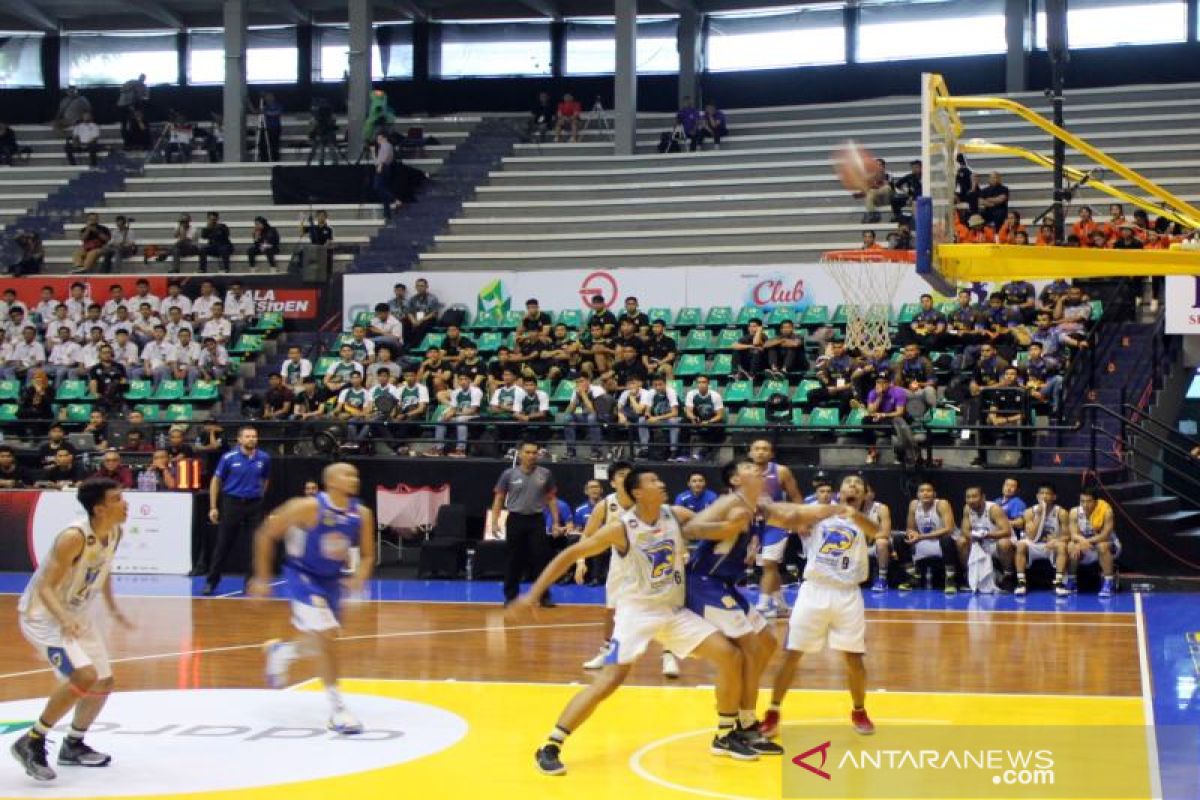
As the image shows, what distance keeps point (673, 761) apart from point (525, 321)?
14.9 metres

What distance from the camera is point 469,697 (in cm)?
1195

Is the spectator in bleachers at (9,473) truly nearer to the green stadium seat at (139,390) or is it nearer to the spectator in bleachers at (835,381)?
the green stadium seat at (139,390)

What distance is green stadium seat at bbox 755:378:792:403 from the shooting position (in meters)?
21.7

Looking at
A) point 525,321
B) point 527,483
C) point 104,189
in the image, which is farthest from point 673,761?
point 104,189

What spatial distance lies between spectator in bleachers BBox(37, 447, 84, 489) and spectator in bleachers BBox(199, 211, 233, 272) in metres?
7.74

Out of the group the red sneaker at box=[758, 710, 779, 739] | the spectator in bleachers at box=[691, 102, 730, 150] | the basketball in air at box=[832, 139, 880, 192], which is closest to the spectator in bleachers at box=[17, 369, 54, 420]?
the basketball in air at box=[832, 139, 880, 192]

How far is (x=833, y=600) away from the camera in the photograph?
10.3 meters

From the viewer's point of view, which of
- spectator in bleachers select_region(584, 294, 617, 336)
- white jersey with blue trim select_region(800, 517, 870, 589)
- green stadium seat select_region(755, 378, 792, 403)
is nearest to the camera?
white jersey with blue trim select_region(800, 517, 870, 589)

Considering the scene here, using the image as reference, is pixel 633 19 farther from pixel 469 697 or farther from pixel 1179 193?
pixel 469 697

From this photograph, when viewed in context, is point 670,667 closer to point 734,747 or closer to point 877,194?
point 734,747

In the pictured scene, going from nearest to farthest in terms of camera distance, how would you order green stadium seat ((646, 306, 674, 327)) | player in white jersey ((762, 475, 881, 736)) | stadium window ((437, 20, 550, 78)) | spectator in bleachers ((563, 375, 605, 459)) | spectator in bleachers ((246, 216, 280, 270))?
player in white jersey ((762, 475, 881, 736))
spectator in bleachers ((563, 375, 605, 459))
green stadium seat ((646, 306, 674, 327))
spectator in bleachers ((246, 216, 280, 270))
stadium window ((437, 20, 550, 78))

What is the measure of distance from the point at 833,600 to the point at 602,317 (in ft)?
44.7

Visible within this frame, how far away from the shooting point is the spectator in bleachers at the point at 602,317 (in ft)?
76.1

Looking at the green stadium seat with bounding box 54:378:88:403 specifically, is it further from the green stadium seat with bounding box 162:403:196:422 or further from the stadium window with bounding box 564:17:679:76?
the stadium window with bounding box 564:17:679:76
